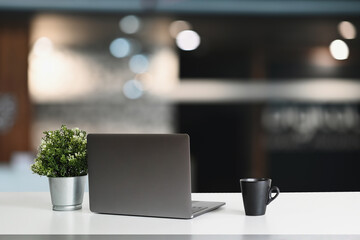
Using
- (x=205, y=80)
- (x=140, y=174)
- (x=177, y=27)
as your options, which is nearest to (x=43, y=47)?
(x=177, y=27)

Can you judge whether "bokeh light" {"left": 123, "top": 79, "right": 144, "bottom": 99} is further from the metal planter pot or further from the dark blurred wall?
the metal planter pot

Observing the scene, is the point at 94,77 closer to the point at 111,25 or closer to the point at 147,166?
the point at 111,25

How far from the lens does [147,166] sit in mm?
1355

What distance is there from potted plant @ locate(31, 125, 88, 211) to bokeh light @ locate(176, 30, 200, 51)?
4.29 m

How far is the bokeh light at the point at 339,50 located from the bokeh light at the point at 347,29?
0.10m

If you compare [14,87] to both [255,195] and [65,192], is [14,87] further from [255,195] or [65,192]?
[255,195]

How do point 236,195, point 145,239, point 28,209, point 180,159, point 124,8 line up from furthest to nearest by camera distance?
point 124,8 < point 236,195 < point 28,209 < point 180,159 < point 145,239

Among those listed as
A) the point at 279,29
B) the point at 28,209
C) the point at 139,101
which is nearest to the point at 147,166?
the point at 28,209

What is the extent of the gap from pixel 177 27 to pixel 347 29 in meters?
1.92

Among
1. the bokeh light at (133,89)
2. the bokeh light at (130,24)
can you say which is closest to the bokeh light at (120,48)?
the bokeh light at (130,24)

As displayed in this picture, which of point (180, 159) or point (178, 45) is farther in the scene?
point (178, 45)

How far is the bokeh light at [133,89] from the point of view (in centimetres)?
564

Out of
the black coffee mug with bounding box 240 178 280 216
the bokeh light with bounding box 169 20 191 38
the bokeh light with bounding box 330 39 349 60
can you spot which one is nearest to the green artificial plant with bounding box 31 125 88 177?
the black coffee mug with bounding box 240 178 280 216

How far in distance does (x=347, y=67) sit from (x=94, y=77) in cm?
288
